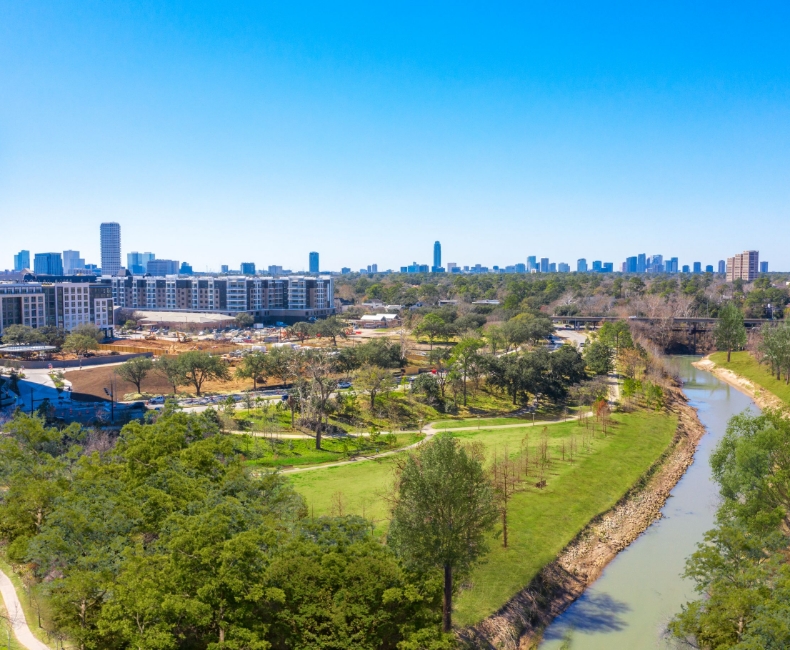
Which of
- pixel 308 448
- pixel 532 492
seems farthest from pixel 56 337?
pixel 532 492

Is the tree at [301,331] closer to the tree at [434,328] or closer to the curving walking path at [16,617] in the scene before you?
the tree at [434,328]

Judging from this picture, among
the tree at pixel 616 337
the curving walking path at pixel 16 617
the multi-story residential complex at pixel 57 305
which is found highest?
the multi-story residential complex at pixel 57 305

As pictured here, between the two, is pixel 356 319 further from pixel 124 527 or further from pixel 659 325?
pixel 124 527

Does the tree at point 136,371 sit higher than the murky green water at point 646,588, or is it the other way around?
the tree at point 136,371

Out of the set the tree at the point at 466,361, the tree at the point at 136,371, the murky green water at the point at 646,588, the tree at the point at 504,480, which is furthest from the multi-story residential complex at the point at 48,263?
the murky green water at the point at 646,588

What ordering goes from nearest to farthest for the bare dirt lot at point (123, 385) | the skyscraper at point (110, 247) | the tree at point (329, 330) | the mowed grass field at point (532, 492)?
the mowed grass field at point (532, 492), the bare dirt lot at point (123, 385), the tree at point (329, 330), the skyscraper at point (110, 247)

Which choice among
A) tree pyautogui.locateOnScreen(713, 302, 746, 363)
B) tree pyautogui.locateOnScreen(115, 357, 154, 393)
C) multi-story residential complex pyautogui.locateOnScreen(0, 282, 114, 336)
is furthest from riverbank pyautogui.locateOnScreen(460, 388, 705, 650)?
multi-story residential complex pyautogui.locateOnScreen(0, 282, 114, 336)
